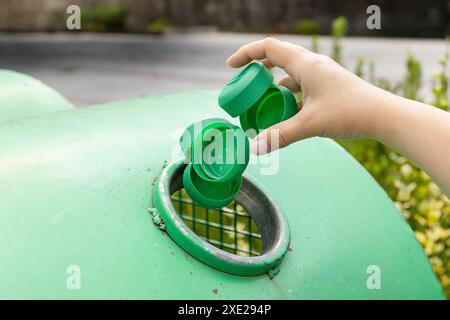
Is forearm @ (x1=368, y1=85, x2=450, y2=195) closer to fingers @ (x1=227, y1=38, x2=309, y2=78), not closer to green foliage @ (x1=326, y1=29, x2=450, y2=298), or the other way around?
fingers @ (x1=227, y1=38, x2=309, y2=78)

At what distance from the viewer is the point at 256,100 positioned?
1.02m

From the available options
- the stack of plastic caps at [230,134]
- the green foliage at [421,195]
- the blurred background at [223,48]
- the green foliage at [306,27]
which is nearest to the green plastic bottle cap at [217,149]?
the stack of plastic caps at [230,134]

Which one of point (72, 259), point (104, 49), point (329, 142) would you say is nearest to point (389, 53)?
point (104, 49)

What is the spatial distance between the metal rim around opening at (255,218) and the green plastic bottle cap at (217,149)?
0.09m

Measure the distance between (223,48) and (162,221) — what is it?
36.6 feet

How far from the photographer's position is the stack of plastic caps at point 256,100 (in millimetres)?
1014

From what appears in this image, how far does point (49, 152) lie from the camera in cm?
112

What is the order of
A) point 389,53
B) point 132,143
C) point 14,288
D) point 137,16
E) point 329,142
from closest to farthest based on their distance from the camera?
point 14,288, point 132,143, point 329,142, point 389,53, point 137,16

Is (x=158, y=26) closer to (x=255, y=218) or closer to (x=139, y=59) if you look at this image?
(x=139, y=59)

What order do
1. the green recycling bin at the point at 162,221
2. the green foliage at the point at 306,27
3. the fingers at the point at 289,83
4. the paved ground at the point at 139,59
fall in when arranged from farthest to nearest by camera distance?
the green foliage at the point at 306,27 → the paved ground at the point at 139,59 → the fingers at the point at 289,83 → the green recycling bin at the point at 162,221

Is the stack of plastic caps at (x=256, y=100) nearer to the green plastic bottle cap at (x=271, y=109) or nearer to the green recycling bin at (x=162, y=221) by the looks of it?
the green plastic bottle cap at (x=271, y=109)

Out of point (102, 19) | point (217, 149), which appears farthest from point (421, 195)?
point (102, 19)
